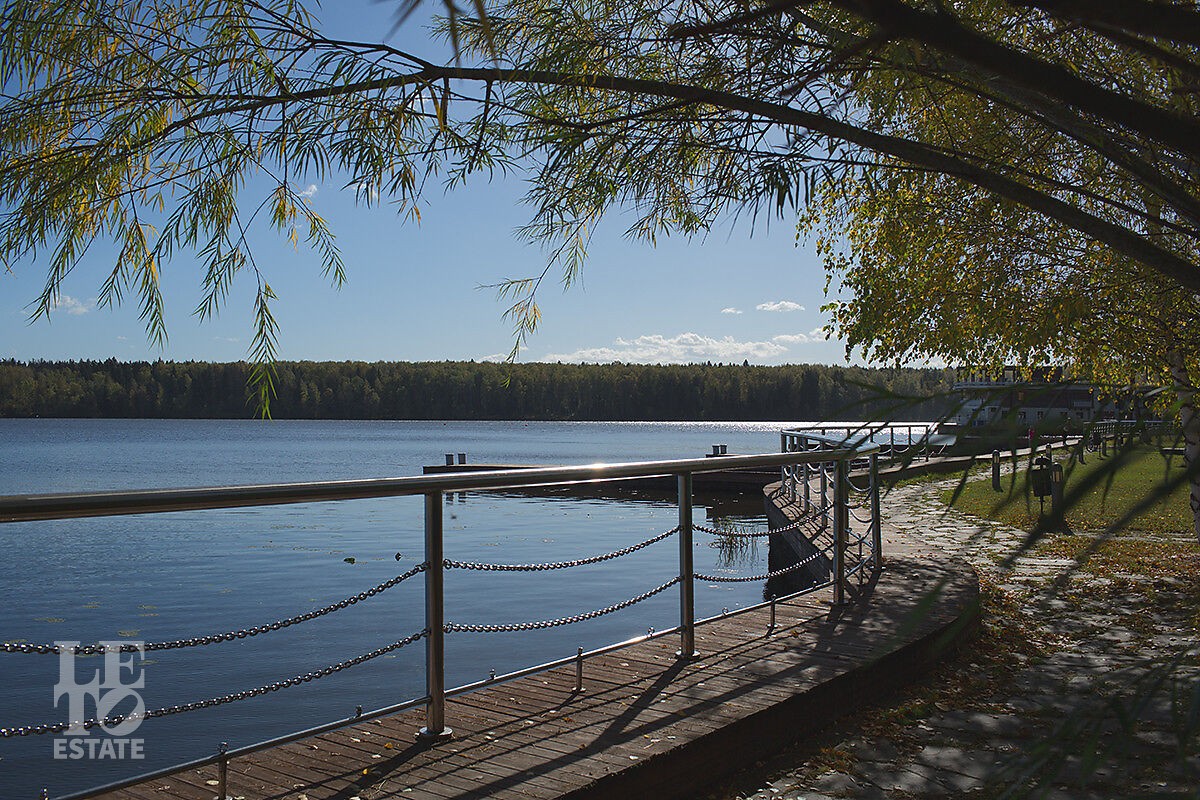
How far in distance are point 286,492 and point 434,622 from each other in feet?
2.94

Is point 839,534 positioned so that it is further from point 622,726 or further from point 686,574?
point 622,726

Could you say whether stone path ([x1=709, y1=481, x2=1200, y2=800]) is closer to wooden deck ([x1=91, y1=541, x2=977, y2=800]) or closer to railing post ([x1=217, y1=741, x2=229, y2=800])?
wooden deck ([x1=91, y1=541, x2=977, y2=800])

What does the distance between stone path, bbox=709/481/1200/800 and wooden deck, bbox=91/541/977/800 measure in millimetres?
180

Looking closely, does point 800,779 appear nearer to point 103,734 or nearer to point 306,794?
point 306,794

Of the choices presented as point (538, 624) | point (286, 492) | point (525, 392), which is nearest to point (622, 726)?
point (538, 624)

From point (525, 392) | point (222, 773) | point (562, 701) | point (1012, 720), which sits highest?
point (525, 392)

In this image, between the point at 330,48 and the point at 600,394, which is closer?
the point at 330,48

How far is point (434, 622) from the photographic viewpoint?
4.15 metres

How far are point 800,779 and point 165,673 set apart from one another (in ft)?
25.2

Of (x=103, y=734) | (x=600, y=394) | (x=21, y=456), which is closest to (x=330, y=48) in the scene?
(x=103, y=734)

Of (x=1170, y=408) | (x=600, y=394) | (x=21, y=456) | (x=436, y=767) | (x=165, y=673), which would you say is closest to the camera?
(x=1170, y=408)

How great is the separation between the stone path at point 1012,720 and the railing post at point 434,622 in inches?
46.9

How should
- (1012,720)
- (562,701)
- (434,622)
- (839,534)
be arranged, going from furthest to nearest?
(839,534) < (1012,720) < (562,701) < (434,622)

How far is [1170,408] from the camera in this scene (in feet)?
4.65
